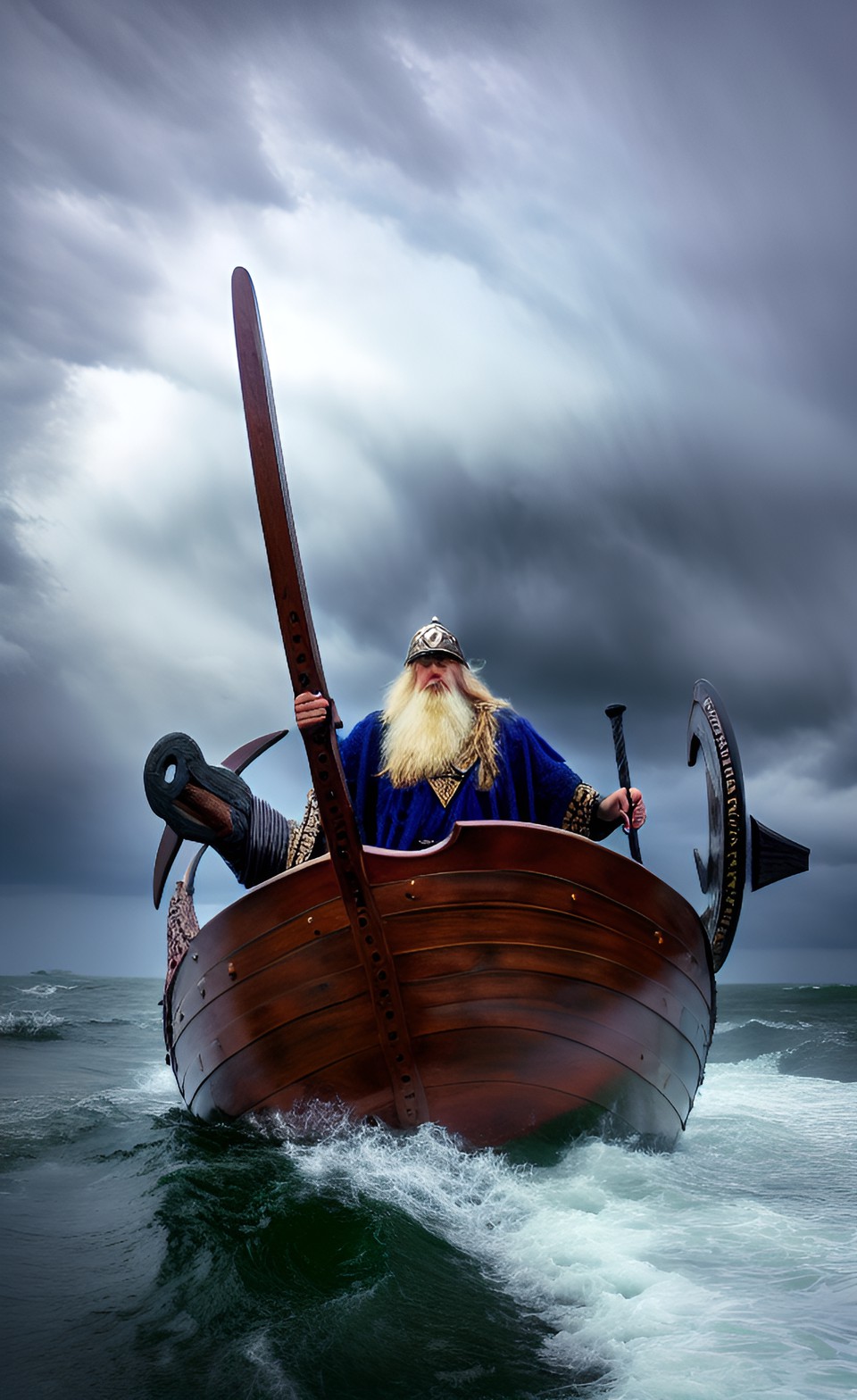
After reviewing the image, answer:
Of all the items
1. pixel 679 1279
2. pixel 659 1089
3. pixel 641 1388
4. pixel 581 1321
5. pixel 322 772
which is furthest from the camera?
pixel 659 1089

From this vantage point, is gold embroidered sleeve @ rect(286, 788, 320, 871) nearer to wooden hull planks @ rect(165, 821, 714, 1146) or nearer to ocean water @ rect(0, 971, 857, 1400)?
wooden hull planks @ rect(165, 821, 714, 1146)

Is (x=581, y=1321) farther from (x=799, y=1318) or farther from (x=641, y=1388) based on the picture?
(x=799, y=1318)

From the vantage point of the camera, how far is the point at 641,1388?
187cm

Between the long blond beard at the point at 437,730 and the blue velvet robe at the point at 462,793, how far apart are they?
6 centimetres

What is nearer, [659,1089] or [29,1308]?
[29,1308]

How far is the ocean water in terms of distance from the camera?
1.95 m

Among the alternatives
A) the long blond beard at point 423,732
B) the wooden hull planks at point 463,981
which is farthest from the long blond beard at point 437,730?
the wooden hull planks at point 463,981

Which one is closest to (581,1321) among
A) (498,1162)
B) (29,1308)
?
(498,1162)

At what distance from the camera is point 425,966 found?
10.6 ft

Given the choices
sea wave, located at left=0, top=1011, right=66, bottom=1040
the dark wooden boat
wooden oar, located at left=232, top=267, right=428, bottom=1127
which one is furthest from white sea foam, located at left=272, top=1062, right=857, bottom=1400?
sea wave, located at left=0, top=1011, right=66, bottom=1040

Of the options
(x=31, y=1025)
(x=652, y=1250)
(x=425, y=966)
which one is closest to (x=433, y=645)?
(x=425, y=966)

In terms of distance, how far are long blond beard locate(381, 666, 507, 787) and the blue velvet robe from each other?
6 cm

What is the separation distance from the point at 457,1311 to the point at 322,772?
1673mm

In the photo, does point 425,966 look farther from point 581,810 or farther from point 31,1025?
point 31,1025
